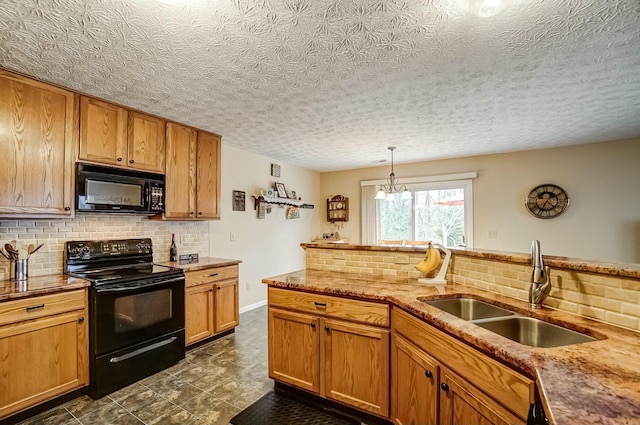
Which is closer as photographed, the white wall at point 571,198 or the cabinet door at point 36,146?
the cabinet door at point 36,146

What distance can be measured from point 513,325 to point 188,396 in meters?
2.23

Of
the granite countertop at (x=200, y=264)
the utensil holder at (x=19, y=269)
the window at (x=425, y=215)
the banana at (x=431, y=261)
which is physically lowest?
the granite countertop at (x=200, y=264)

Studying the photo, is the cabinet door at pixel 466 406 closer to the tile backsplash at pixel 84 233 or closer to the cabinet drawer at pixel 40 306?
the cabinet drawer at pixel 40 306

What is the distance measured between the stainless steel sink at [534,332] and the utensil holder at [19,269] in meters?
3.07

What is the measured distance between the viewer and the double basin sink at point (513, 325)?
4.21 ft

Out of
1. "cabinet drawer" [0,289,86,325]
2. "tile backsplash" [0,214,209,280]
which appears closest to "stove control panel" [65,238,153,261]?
"tile backsplash" [0,214,209,280]

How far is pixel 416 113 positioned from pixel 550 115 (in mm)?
1338

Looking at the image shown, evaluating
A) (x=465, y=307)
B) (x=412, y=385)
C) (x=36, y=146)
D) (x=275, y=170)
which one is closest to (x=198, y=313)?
(x=36, y=146)

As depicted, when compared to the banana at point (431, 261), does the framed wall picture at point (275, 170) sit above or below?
above

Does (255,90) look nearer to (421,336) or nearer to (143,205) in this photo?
(143,205)

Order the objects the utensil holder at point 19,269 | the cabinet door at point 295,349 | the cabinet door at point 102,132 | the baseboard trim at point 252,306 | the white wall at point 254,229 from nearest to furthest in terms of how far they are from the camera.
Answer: the cabinet door at point 295,349, the utensil holder at point 19,269, the cabinet door at point 102,132, the white wall at point 254,229, the baseboard trim at point 252,306

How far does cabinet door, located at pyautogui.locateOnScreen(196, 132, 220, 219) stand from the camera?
3422 mm

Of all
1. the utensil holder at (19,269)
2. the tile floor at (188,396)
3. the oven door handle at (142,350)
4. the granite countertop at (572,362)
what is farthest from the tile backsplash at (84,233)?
the granite countertop at (572,362)

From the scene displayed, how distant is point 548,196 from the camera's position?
168 inches
